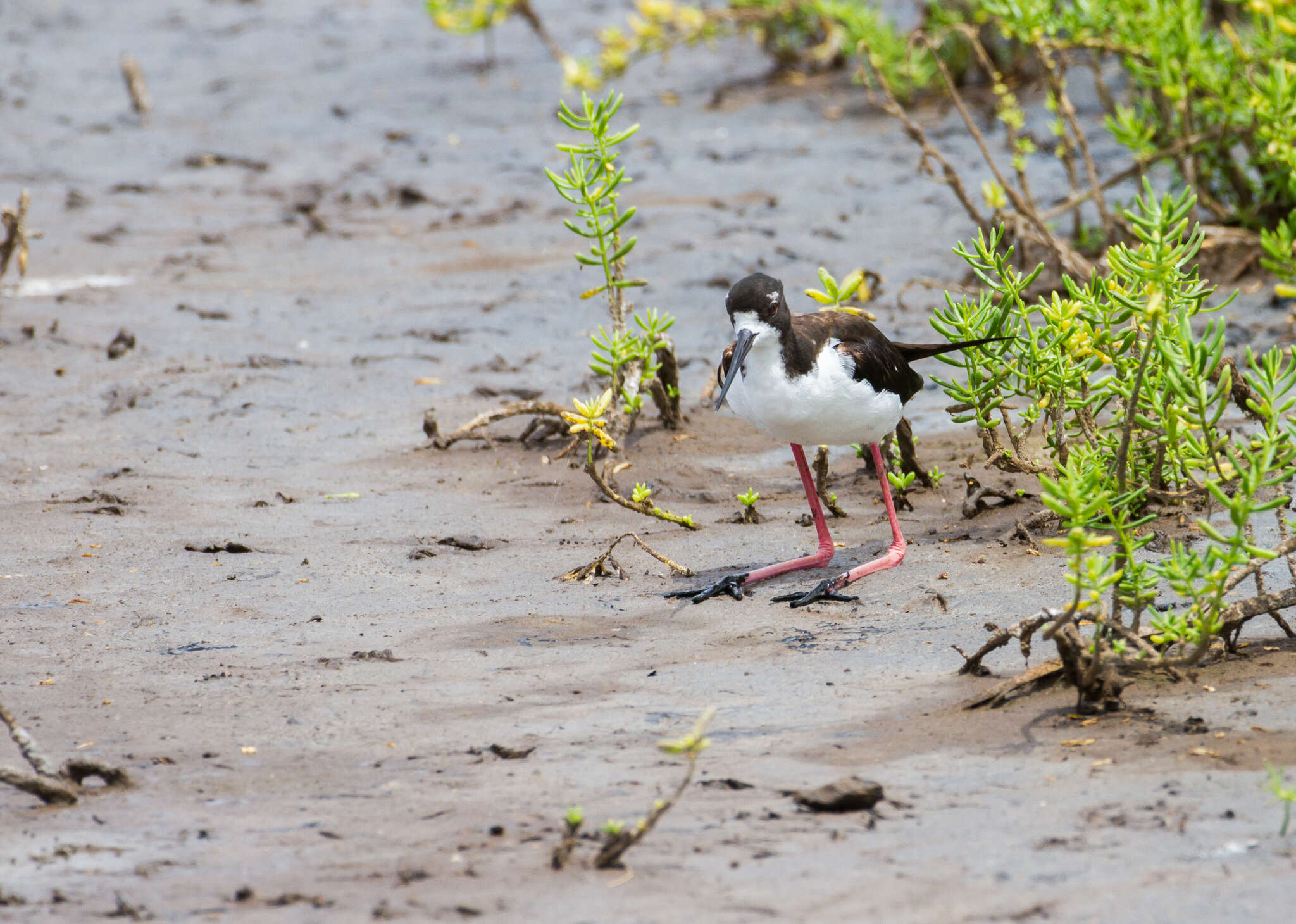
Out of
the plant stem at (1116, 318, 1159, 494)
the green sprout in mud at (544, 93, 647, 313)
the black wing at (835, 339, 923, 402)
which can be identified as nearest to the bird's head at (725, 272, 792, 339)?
the black wing at (835, 339, 923, 402)

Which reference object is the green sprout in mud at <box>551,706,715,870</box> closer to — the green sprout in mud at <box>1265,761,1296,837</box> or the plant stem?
the green sprout in mud at <box>1265,761,1296,837</box>

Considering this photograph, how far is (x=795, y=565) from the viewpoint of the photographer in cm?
471

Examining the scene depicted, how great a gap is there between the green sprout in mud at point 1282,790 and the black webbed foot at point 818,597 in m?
1.60

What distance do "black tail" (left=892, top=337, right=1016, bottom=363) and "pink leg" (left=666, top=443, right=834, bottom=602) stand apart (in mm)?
530

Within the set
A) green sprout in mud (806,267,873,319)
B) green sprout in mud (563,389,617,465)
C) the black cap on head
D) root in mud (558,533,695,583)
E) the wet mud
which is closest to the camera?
the wet mud

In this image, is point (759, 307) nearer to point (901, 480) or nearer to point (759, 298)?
point (759, 298)

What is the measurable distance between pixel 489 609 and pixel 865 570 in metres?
1.31

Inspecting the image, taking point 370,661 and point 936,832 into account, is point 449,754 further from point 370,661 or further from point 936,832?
point 936,832

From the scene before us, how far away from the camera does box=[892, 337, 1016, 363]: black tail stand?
4.48 m

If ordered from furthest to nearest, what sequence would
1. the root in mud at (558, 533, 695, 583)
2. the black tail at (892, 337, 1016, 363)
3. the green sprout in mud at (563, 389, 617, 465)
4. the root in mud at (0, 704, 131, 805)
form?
the green sprout in mud at (563, 389, 617, 465) → the root in mud at (558, 533, 695, 583) → the black tail at (892, 337, 1016, 363) → the root in mud at (0, 704, 131, 805)

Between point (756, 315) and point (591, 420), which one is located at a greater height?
point (756, 315)

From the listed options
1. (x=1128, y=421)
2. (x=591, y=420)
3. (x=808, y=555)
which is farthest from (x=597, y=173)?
(x=1128, y=421)

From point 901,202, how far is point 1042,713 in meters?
6.19

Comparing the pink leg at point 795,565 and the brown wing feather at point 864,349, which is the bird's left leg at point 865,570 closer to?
the pink leg at point 795,565
